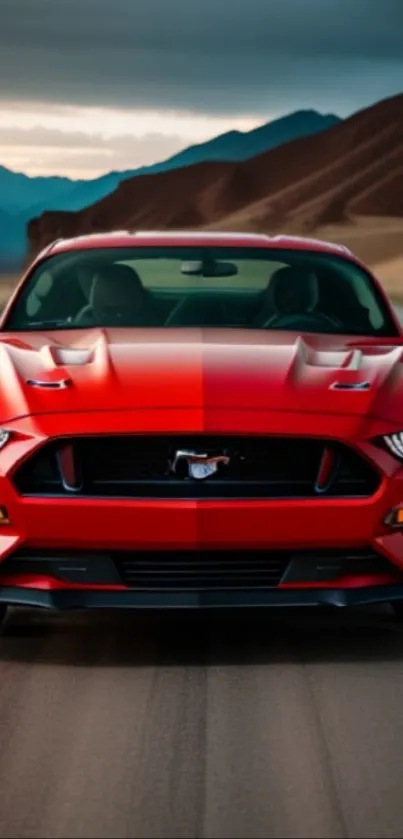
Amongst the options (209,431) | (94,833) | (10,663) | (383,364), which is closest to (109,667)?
(10,663)

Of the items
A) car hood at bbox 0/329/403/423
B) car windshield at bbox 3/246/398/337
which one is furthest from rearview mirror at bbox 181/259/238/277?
car hood at bbox 0/329/403/423

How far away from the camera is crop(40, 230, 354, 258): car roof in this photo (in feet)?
24.9

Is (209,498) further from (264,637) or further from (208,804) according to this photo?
(208,804)

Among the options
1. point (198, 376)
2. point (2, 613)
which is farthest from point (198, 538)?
point (2, 613)

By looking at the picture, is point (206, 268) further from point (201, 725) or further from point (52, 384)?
point (201, 725)

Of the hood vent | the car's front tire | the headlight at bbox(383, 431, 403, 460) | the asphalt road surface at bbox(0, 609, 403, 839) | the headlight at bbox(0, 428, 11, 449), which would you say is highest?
the hood vent

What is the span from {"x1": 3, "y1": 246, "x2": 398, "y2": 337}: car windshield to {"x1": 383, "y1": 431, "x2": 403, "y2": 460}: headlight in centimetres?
139

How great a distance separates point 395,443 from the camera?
5.79 metres

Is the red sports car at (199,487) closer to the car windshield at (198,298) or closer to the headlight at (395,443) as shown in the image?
the headlight at (395,443)

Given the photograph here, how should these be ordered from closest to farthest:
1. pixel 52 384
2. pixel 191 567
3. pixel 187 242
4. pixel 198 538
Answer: pixel 198 538 < pixel 191 567 < pixel 52 384 < pixel 187 242

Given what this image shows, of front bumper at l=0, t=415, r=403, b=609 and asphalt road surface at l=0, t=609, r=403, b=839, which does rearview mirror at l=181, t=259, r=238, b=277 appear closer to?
asphalt road surface at l=0, t=609, r=403, b=839

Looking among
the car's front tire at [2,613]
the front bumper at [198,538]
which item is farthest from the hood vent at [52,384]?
→ the car's front tire at [2,613]

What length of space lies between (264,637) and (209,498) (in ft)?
2.39

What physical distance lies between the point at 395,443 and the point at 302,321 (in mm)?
1555
